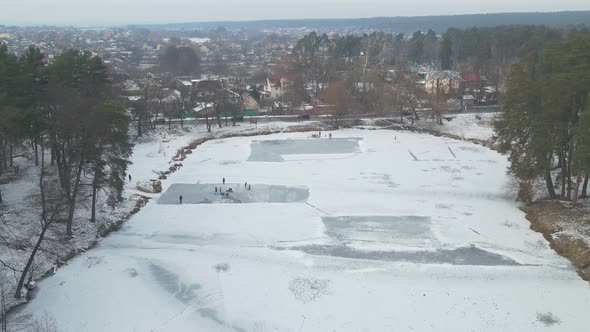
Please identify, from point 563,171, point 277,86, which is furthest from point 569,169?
point 277,86

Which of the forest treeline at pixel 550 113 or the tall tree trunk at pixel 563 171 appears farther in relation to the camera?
the tall tree trunk at pixel 563 171

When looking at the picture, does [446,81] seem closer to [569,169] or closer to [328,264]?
[569,169]

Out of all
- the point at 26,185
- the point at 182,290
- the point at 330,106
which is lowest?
the point at 182,290

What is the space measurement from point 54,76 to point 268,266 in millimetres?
15305

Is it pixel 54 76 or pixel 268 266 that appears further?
pixel 54 76

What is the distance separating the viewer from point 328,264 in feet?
57.5

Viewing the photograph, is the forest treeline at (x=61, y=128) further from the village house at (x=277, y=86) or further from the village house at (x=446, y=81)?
the village house at (x=446, y=81)

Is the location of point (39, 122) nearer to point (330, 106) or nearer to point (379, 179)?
point (379, 179)

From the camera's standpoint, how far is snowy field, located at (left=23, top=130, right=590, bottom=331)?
1423 centimetres

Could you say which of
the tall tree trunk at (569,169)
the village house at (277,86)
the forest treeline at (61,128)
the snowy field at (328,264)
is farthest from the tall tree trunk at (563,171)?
the village house at (277,86)

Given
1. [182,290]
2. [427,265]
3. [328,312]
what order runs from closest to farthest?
[328,312] → [182,290] → [427,265]

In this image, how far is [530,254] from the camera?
18281 mm

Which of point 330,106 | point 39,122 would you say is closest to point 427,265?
point 39,122

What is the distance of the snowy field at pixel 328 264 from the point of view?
14234mm
